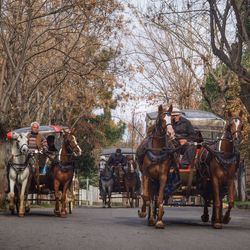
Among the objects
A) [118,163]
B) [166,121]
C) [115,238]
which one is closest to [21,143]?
[166,121]

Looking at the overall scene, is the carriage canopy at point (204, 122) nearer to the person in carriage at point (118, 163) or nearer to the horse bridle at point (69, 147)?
the horse bridle at point (69, 147)

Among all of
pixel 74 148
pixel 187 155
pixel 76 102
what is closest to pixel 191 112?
pixel 74 148

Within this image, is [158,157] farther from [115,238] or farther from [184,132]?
[115,238]

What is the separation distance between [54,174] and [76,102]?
58.9 feet

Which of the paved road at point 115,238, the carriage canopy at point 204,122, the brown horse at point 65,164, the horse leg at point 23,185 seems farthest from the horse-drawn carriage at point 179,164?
the carriage canopy at point 204,122

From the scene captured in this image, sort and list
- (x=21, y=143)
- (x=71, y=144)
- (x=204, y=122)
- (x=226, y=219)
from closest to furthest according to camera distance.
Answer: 1. (x=226, y=219)
2. (x=21, y=143)
3. (x=71, y=144)
4. (x=204, y=122)

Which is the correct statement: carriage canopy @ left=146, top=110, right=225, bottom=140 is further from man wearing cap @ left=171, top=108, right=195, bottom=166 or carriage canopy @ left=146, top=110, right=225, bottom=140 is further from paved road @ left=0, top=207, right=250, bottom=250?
paved road @ left=0, top=207, right=250, bottom=250

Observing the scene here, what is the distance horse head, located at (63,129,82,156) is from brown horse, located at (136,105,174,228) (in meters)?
3.80

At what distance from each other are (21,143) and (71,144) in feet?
4.36

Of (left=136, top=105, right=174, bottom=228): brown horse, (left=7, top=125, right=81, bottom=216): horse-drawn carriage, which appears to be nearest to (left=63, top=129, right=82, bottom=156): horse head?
(left=7, top=125, right=81, bottom=216): horse-drawn carriage

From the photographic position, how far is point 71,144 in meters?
18.3

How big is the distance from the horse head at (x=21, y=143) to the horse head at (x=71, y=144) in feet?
3.53

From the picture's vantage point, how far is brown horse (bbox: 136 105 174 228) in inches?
561

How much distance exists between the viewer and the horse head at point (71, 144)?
18234mm
